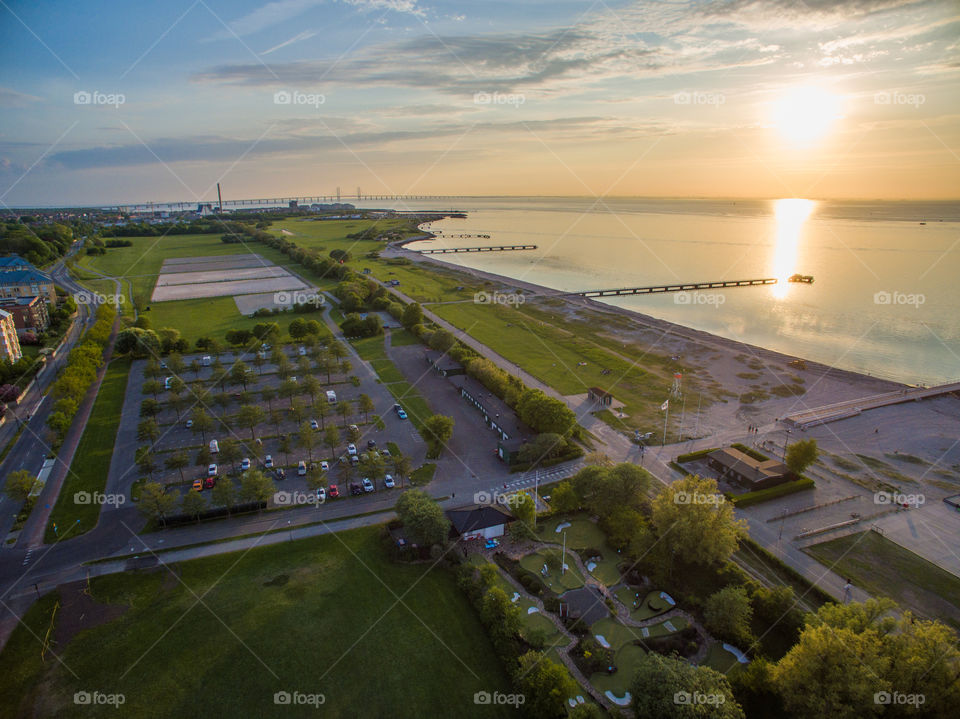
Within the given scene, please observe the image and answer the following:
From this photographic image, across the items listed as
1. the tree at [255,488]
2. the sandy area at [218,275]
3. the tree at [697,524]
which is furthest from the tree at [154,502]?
the sandy area at [218,275]

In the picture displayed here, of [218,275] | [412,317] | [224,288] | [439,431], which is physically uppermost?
[218,275]

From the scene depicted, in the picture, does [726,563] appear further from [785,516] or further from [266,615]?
[266,615]

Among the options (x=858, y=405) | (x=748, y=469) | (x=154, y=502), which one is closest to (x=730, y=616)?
(x=748, y=469)

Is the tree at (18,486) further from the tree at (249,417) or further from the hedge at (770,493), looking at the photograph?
the hedge at (770,493)

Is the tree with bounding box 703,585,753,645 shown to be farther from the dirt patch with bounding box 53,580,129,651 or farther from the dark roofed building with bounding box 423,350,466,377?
the dark roofed building with bounding box 423,350,466,377

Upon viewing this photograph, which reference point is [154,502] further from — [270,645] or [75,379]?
[75,379]

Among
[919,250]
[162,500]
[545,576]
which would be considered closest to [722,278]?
[919,250]

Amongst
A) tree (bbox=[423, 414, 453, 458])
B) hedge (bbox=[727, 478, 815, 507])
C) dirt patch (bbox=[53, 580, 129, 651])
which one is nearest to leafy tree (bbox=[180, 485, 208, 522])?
dirt patch (bbox=[53, 580, 129, 651])
